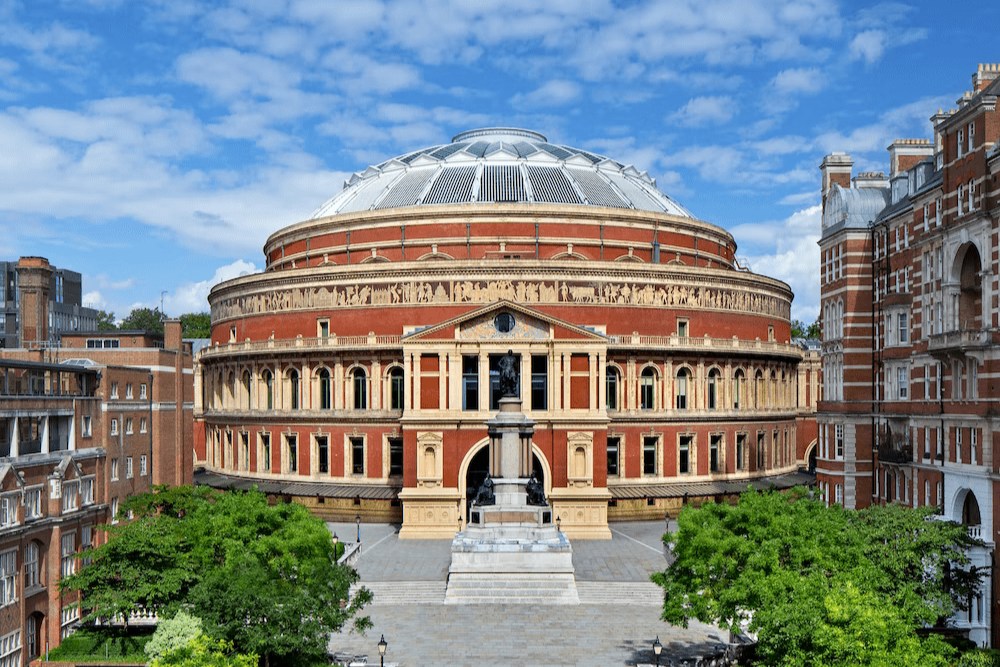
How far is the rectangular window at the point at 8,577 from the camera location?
38.9 metres

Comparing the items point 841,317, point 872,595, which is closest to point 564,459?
point 841,317

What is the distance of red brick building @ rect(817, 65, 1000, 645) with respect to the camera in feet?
135

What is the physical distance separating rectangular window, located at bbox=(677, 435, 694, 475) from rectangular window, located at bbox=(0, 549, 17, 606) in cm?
4342

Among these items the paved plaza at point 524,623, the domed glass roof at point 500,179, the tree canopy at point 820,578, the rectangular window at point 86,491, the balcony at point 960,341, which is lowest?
the paved plaza at point 524,623

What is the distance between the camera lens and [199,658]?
27469 millimetres

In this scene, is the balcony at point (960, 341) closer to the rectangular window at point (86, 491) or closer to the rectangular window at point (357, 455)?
the rectangular window at point (357, 455)

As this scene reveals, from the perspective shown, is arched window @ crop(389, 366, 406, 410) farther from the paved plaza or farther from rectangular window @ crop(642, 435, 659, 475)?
rectangular window @ crop(642, 435, 659, 475)

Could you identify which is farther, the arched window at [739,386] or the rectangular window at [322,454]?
the arched window at [739,386]

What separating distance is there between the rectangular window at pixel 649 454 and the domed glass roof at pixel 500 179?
20.0 metres

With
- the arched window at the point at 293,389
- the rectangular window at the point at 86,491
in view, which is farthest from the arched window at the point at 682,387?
the rectangular window at the point at 86,491

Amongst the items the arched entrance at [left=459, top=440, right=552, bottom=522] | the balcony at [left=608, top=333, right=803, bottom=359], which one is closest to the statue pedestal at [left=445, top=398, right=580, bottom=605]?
the arched entrance at [left=459, top=440, right=552, bottom=522]

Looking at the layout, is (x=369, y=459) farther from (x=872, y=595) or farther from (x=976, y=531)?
(x=872, y=595)

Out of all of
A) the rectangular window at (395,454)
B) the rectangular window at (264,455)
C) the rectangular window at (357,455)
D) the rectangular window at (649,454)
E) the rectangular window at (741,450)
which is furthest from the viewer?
the rectangular window at (741,450)

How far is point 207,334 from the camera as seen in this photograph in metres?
159
